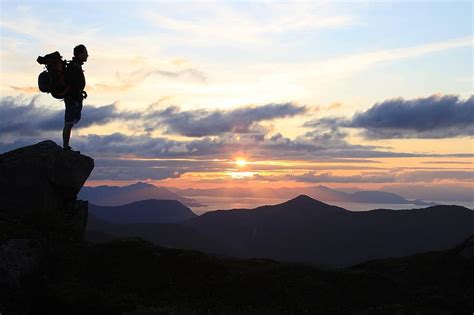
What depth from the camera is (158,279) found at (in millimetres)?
16500

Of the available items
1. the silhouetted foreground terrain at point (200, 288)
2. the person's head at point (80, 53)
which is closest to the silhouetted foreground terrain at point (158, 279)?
the silhouetted foreground terrain at point (200, 288)

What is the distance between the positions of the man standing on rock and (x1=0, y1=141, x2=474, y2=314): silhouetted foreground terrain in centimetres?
285

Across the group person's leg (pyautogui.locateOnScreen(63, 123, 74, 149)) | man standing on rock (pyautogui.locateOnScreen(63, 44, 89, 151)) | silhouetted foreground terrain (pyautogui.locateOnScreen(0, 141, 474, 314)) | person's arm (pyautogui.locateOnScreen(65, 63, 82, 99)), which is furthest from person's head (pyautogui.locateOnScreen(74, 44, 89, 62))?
silhouetted foreground terrain (pyautogui.locateOnScreen(0, 141, 474, 314))

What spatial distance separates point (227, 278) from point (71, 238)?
775 cm

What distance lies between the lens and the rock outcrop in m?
17.7

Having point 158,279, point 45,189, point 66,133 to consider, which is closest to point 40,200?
point 45,189

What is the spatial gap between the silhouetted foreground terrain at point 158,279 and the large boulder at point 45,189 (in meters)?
0.06

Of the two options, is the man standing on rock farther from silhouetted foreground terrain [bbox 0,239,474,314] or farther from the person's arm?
silhouetted foreground terrain [bbox 0,239,474,314]

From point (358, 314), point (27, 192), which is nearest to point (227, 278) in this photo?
point (358, 314)

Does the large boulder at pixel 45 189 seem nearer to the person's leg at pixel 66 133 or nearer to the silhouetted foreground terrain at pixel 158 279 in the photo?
the silhouetted foreground terrain at pixel 158 279

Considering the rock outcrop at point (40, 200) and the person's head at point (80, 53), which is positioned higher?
the person's head at point (80, 53)

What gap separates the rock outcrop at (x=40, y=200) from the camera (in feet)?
57.9

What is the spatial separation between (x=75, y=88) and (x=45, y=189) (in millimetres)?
5159

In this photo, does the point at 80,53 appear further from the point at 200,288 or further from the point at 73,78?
the point at 200,288
